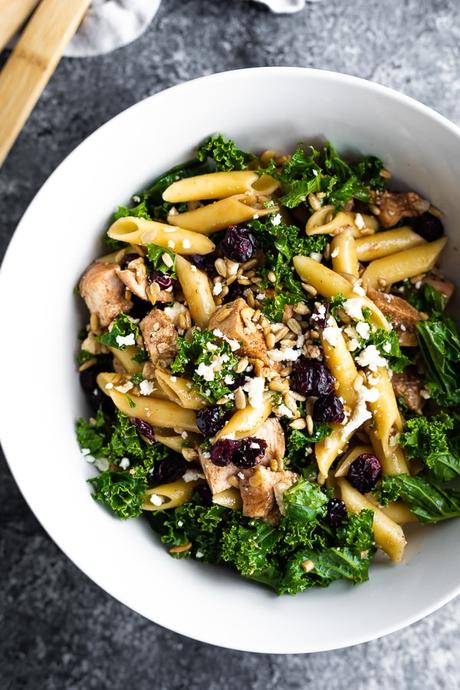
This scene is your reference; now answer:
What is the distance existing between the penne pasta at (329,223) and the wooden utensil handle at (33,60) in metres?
1.02

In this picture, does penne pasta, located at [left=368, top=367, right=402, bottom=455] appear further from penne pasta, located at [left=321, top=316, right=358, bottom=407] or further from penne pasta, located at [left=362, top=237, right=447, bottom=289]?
penne pasta, located at [left=362, top=237, right=447, bottom=289]

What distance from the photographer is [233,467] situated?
6.99 feet

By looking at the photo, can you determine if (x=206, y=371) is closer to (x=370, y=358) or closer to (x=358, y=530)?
(x=370, y=358)

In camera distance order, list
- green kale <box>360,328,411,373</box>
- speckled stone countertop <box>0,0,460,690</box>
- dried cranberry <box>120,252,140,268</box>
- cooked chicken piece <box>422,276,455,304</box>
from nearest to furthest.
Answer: green kale <box>360,328,411,373</box> → dried cranberry <box>120,252,140,268</box> → cooked chicken piece <box>422,276,455,304</box> → speckled stone countertop <box>0,0,460,690</box>

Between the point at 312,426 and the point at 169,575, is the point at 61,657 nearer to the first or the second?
the point at 169,575

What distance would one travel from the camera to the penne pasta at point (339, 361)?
2091 millimetres

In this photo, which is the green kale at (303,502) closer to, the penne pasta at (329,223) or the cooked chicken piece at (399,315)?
the cooked chicken piece at (399,315)

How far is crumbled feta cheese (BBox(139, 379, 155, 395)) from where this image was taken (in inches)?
84.7

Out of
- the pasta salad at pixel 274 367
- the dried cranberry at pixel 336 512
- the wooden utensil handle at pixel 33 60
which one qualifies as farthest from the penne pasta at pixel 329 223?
the wooden utensil handle at pixel 33 60

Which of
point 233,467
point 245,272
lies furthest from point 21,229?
point 233,467

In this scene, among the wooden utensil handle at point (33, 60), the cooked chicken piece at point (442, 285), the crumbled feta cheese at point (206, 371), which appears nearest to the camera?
the crumbled feta cheese at point (206, 371)

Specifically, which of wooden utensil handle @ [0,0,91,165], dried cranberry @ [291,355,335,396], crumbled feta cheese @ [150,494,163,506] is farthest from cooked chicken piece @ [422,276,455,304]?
wooden utensil handle @ [0,0,91,165]

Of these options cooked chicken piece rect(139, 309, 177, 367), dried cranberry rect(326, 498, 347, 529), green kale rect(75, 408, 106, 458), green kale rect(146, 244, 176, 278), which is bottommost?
green kale rect(75, 408, 106, 458)

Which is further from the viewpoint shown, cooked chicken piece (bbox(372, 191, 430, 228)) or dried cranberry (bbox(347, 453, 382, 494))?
cooked chicken piece (bbox(372, 191, 430, 228))
